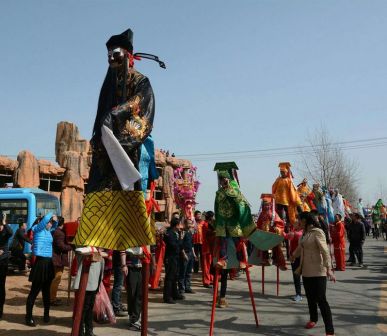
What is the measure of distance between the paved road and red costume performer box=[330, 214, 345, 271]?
128 inches

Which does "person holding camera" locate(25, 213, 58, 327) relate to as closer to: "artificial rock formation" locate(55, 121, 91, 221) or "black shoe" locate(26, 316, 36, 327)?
"black shoe" locate(26, 316, 36, 327)

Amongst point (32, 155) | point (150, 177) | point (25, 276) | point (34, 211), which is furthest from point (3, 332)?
Answer: point (32, 155)

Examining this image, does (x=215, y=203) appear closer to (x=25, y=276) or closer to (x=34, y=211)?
(x=25, y=276)

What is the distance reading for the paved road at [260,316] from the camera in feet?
20.4

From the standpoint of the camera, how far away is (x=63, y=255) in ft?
28.8

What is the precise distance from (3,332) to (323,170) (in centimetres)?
2856

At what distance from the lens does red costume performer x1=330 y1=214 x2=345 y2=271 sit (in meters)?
13.9

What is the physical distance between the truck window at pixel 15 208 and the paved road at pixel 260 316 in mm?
8788

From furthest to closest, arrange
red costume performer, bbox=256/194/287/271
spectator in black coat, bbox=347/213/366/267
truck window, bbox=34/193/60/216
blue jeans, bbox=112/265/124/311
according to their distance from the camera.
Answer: truck window, bbox=34/193/60/216 → spectator in black coat, bbox=347/213/366/267 → red costume performer, bbox=256/194/287/271 → blue jeans, bbox=112/265/124/311

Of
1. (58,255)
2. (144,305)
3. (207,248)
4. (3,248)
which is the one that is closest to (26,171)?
(207,248)

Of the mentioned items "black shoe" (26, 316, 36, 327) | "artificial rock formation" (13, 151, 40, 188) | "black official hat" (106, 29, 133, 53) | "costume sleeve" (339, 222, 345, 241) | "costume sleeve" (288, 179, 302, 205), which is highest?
"artificial rock formation" (13, 151, 40, 188)

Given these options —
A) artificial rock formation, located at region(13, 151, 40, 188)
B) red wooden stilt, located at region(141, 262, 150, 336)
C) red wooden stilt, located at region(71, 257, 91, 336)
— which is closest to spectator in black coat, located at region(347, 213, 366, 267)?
red wooden stilt, located at region(141, 262, 150, 336)

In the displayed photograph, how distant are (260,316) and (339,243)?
783 cm

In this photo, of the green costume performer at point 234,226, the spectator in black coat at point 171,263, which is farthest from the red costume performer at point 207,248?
the green costume performer at point 234,226
